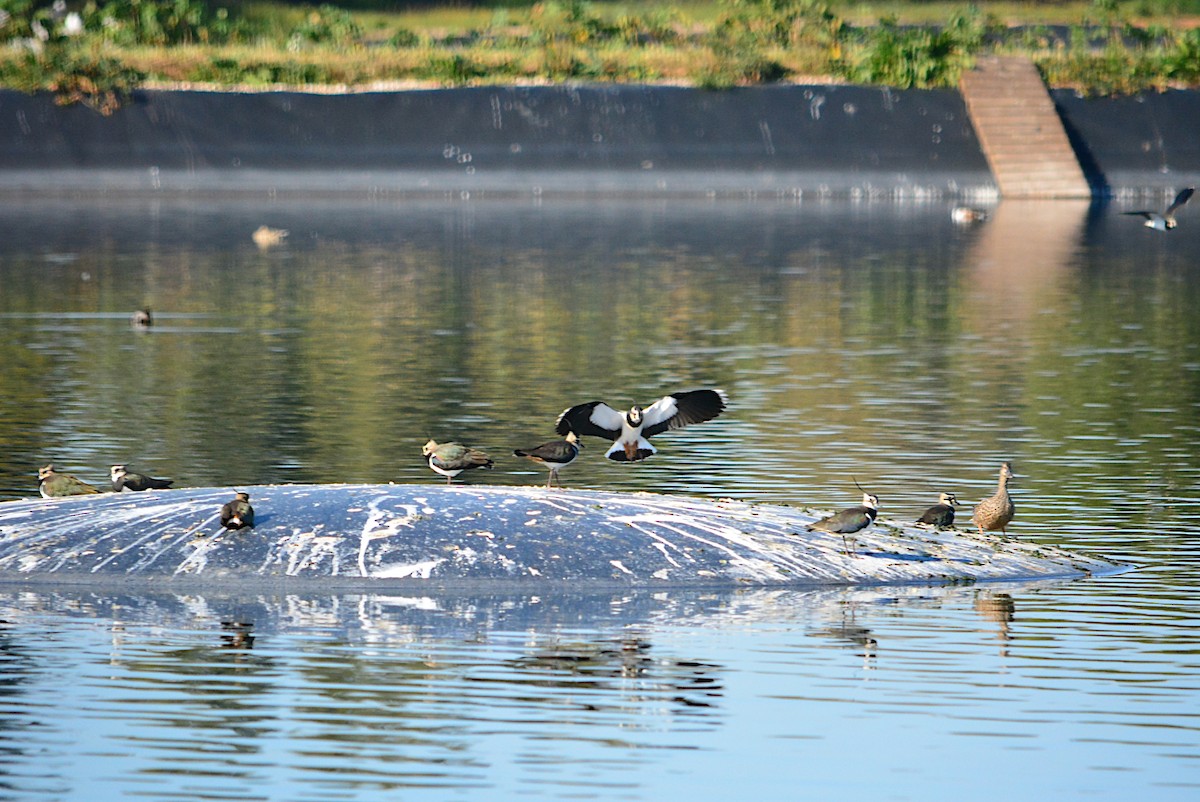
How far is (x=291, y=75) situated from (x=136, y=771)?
67810mm

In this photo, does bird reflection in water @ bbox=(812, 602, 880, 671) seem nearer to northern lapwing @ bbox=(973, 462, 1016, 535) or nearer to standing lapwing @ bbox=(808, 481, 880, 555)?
standing lapwing @ bbox=(808, 481, 880, 555)

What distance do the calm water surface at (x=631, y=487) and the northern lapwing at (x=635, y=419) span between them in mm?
1171

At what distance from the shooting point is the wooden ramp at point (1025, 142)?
7450cm

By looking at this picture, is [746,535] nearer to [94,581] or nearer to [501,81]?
[94,581]

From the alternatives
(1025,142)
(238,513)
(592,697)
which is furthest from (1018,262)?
(592,697)

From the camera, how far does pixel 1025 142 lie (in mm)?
74750

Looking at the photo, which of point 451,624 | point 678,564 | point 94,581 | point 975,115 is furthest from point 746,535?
point 975,115

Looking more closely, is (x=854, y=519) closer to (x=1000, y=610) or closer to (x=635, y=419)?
(x=1000, y=610)

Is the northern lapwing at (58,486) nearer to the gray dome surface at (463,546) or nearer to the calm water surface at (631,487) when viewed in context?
the gray dome surface at (463,546)

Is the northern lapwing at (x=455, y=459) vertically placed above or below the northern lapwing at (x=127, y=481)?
above

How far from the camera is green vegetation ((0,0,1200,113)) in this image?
7656cm

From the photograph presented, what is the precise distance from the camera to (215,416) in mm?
27891

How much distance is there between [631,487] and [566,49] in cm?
5810

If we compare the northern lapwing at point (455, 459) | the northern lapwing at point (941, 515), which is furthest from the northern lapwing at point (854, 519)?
the northern lapwing at point (455, 459)
